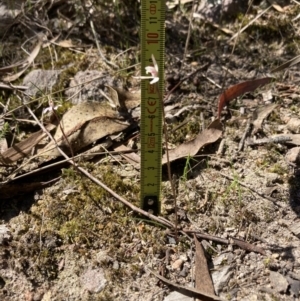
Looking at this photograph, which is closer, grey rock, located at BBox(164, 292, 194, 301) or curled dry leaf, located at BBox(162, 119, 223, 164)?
grey rock, located at BBox(164, 292, 194, 301)

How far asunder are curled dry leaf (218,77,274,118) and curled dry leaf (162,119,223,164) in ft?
0.52

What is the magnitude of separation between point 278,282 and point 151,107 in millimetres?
925

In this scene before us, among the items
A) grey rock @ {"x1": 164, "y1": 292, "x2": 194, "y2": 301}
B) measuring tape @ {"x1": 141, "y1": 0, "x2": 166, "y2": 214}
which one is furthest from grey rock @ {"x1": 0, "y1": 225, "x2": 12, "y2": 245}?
grey rock @ {"x1": 164, "y1": 292, "x2": 194, "y2": 301}

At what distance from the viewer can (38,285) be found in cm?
221

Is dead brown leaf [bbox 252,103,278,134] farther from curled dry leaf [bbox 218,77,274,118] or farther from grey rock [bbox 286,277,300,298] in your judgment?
grey rock [bbox 286,277,300,298]

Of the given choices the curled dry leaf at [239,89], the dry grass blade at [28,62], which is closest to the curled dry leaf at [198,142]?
the curled dry leaf at [239,89]

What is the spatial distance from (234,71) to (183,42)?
454mm

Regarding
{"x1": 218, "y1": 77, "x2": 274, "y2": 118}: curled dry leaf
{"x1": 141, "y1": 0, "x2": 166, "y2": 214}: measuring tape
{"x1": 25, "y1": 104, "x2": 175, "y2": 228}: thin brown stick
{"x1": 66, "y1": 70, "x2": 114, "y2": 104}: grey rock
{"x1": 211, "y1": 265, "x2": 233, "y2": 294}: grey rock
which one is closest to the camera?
{"x1": 141, "y1": 0, "x2": 166, "y2": 214}: measuring tape

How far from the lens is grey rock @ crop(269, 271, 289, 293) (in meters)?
2.08

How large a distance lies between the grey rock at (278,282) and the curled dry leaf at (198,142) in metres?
0.74

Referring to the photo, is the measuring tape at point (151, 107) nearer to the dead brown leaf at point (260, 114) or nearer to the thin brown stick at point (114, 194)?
the thin brown stick at point (114, 194)

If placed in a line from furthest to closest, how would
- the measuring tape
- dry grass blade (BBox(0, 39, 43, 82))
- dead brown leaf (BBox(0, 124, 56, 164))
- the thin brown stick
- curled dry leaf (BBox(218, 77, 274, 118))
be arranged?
dry grass blade (BBox(0, 39, 43, 82)) → curled dry leaf (BBox(218, 77, 274, 118)) → dead brown leaf (BBox(0, 124, 56, 164)) → the thin brown stick → the measuring tape

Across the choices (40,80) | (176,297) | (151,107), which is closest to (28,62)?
(40,80)

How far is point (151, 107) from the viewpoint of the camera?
2.13 m
